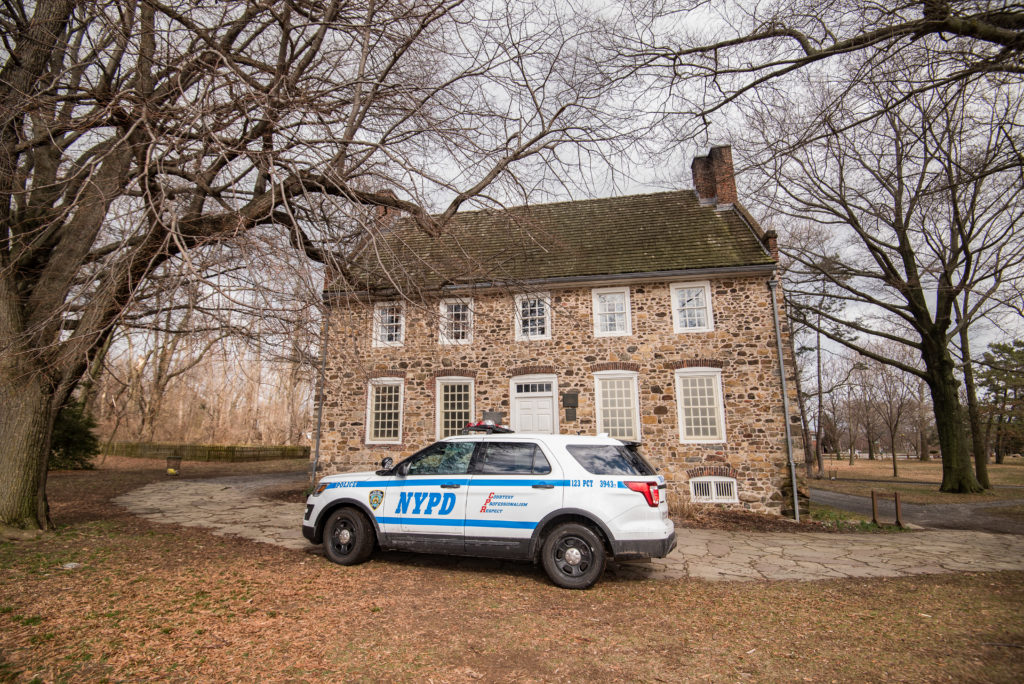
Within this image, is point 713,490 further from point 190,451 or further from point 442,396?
point 190,451

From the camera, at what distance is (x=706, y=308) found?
44.0 ft

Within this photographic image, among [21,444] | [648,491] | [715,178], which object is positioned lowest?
[648,491]

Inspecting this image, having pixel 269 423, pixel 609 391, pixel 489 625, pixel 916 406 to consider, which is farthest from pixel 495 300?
pixel 916 406

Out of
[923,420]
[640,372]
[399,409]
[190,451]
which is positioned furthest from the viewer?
[923,420]

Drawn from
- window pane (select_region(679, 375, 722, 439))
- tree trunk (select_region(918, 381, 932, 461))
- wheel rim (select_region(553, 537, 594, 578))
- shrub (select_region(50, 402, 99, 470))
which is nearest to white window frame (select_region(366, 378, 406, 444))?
window pane (select_region(679, 375, 722, 439))

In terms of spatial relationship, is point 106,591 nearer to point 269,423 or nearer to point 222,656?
point 222,656

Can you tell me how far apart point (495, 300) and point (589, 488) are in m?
8.94

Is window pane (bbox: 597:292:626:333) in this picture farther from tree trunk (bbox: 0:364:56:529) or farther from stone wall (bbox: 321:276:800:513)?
tree trunk (bbox: 0:364:56:529)

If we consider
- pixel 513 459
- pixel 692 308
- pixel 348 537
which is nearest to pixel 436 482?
pixel 513 459

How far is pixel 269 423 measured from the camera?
134 ft

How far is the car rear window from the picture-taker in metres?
6.17

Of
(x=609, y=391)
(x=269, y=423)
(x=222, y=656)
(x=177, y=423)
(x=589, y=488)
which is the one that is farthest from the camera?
(x=269, y=423)

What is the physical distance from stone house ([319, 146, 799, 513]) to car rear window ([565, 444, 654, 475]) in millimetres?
5600

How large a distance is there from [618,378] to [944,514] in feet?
31.2
